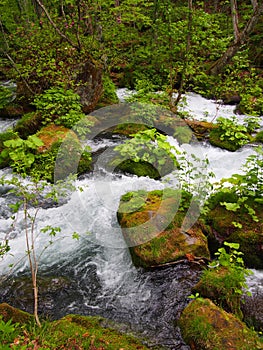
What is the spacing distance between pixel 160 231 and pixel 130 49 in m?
10.8

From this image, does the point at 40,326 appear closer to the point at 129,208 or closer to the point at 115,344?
the point at 115,344

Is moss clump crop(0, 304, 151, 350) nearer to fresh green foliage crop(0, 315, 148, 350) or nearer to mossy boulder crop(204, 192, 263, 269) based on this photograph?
Answer: fresh green foliage crop(0, 315, 148, 350)

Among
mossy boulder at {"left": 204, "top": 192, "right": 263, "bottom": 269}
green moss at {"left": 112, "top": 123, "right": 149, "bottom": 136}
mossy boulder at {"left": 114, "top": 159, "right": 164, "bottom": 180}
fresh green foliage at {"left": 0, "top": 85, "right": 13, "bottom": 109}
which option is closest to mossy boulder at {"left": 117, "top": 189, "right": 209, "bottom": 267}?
mossy boulder at {"left": 204, "top": 192, "right": 263, "bottom": 269}

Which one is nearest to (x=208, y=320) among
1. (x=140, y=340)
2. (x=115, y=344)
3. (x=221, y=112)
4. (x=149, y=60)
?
(x=140, y=340)

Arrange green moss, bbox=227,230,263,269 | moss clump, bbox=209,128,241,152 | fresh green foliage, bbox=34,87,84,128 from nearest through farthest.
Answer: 1. green moss, bbox=227,230,263,269
2. fresh green foliage, bbox=34,87,84,128
3. moss clump, bbox=209,128,241,152

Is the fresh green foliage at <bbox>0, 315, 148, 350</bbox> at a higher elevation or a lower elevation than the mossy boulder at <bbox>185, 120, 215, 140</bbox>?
higher

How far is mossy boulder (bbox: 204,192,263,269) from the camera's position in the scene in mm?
4137

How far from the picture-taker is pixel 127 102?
9508 millimetres

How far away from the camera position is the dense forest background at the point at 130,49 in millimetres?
8383

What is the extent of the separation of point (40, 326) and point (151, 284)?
1634mm

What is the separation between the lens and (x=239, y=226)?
13.9 feet

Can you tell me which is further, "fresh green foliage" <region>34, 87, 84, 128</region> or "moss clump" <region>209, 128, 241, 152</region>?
"moss clump" <region>209, 128, 241, 152</region>

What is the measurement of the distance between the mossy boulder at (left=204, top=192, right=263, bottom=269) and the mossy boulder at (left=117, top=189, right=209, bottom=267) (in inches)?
15.3

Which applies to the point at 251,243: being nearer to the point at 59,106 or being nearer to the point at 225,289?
the point at 225,289
